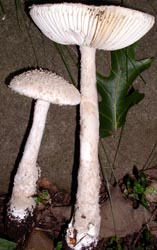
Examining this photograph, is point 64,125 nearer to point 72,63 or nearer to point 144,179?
point 72,63

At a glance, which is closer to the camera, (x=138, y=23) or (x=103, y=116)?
(x=138, y=23)

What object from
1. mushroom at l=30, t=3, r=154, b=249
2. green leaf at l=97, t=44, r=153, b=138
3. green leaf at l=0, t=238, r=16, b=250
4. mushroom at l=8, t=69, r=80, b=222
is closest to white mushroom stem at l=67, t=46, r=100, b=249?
mushroom at l=30, t=3, r=154, b=249

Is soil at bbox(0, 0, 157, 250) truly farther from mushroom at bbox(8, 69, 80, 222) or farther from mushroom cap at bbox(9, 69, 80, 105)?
mushroom cap at bbox(9, 69, 80, 105)

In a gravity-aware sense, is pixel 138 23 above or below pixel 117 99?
above

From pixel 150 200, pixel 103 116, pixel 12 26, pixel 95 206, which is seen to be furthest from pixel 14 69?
pixel 150 200

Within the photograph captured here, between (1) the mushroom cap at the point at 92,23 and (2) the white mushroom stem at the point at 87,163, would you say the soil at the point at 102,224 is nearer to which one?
(2) the white mushroom stem at the point at 87,163

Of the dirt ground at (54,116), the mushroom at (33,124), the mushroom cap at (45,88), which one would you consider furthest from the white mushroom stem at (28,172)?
the dirt ground at (54,116)

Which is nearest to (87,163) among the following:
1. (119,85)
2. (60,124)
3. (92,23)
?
(60,124)
